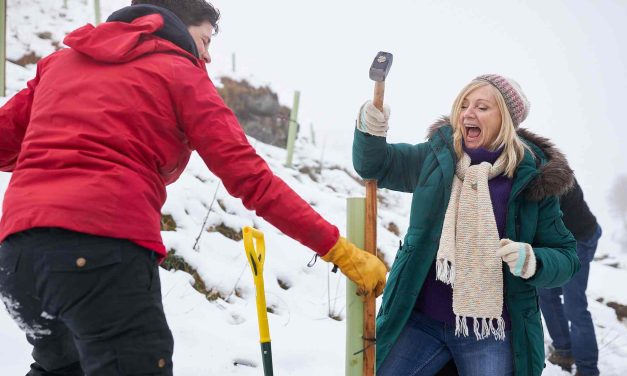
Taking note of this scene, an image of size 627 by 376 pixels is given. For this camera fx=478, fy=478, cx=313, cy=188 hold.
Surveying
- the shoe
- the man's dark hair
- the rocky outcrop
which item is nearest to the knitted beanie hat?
the man's dark hair

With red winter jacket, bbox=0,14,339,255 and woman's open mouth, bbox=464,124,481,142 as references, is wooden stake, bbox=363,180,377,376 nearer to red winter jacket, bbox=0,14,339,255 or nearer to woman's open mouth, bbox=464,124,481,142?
red winter jacket, bbox=0,14,339,255

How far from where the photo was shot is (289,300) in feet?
13.5

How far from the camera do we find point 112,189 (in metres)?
1.30

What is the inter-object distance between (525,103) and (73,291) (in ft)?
6.77

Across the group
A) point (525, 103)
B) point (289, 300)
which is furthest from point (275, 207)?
point (289, 300)

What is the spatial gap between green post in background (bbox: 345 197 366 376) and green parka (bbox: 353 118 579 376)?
0.25 m

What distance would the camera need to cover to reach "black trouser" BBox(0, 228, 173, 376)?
4.12 ft

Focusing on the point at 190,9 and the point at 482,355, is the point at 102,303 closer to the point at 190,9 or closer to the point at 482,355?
the point at 190,9

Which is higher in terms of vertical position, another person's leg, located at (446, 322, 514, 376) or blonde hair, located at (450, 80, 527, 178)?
blonde hair, located at (450, 80, 527, 178)

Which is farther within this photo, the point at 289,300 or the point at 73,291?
the point at 289,300

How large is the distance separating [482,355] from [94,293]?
1.59m

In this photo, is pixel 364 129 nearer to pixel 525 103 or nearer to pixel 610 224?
pixel 525 103

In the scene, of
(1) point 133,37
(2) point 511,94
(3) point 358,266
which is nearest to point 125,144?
(1) point 133,37

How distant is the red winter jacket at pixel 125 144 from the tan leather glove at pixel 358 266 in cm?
5
